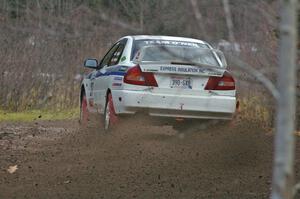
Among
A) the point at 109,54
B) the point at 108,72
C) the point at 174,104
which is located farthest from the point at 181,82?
the point at 109,54

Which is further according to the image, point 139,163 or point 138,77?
point 138,77

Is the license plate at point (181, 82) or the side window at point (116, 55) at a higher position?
the side window at point (116, 55)

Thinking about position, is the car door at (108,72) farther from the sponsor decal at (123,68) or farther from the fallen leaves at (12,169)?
the fallen leaves at (12,169)

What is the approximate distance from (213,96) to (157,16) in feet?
26.1

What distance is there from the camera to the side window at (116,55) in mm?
12695

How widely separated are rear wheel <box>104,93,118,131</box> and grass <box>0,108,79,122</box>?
216 inches

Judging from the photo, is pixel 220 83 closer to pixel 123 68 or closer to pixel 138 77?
pixel 138 77

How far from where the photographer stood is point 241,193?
7.88 metres

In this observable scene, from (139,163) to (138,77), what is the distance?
2204 millimetres

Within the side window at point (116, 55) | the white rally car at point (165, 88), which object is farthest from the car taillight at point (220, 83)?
the side window at point (116, 55)

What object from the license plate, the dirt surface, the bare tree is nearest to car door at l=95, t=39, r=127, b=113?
the dirt surface

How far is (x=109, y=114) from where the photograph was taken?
12.4 m

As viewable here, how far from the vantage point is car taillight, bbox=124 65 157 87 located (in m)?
11.5

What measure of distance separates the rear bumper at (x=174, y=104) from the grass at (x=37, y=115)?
6.59 metres
